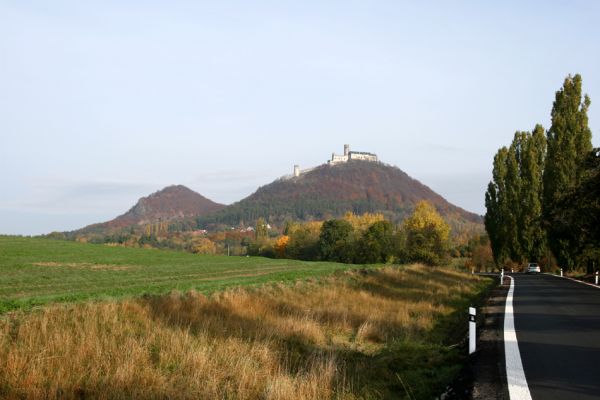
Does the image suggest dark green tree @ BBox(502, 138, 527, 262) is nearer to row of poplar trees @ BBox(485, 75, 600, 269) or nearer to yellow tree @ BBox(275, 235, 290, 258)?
row of poplar trees @ BBox(485, 75, 600, 269)

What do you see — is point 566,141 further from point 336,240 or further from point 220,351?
point 336,240

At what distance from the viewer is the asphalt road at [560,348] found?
278 inches

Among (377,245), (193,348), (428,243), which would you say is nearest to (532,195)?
(428,243)

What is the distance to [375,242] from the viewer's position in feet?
327

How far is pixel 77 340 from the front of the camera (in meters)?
9.44

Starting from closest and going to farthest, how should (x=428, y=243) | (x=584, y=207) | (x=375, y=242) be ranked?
1. (x=584, y=207)
2. (x=428, y=243)
3. (x=375, y=242)

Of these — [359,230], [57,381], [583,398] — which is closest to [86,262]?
[57,381]

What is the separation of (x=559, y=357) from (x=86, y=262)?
4371cm

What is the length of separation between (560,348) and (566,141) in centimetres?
4008

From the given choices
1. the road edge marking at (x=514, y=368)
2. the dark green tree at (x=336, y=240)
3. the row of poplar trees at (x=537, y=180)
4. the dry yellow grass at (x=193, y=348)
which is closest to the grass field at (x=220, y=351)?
the dry yellow grass at (x=193, y=348)

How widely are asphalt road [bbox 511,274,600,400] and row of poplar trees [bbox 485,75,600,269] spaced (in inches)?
615

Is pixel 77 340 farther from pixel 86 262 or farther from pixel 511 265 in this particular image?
pixel 511 265

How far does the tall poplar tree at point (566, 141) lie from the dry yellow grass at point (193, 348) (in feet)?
103

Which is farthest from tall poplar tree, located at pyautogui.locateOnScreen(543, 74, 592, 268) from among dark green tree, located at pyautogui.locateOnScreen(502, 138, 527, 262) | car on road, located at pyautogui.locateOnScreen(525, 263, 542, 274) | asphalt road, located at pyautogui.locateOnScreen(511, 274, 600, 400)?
asphalt road, located at pyautogui.locateOnScreen(511, 274, 600, 400)
